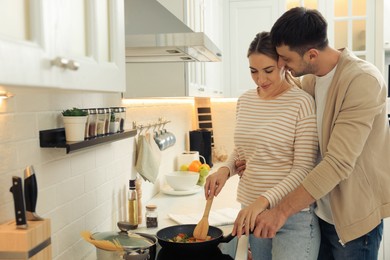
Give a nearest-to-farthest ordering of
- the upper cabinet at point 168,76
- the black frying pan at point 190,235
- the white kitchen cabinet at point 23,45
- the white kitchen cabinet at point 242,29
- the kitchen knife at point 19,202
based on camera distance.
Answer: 1. the white kitchen cabinet at point 23,45
2. the kitchen knife at point 19,202
3. the black frying pan at point 190,235
4. the upper cabinet at point 168,76
5. the white kitchen cabinet at point 242,29

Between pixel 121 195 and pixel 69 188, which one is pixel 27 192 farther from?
pixel 121 195

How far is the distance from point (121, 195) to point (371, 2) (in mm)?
2646

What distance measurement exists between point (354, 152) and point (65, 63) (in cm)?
100

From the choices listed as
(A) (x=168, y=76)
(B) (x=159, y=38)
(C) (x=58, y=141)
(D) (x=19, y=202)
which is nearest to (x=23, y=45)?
(D) (x=19, y=202)

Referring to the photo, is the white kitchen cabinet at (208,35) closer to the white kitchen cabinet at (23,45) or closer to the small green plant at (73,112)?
the small green plant at (73,112)

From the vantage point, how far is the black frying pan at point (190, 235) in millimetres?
1533

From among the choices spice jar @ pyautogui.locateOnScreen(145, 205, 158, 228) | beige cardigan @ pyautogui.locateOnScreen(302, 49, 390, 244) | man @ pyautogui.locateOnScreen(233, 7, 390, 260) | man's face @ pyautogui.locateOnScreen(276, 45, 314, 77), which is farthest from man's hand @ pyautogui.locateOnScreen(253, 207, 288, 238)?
spice jar @ pyautogui.locateOnScreen(145, 205, 158, 228)

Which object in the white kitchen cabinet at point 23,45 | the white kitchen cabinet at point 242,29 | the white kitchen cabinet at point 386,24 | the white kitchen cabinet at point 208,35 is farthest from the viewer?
the white kitchen cabinet at point 242,29

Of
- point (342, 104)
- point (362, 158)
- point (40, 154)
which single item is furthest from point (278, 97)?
point (40, 154)

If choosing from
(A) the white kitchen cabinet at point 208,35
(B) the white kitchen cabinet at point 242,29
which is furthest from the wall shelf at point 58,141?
(B) the white kitchen cabinet at point 242,29

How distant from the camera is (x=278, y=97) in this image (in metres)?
1.61

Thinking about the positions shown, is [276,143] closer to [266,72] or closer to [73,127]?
[266,72]

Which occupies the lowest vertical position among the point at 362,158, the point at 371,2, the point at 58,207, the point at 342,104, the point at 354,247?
the point at 354,247

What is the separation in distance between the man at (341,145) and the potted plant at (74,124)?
0.58 metres
